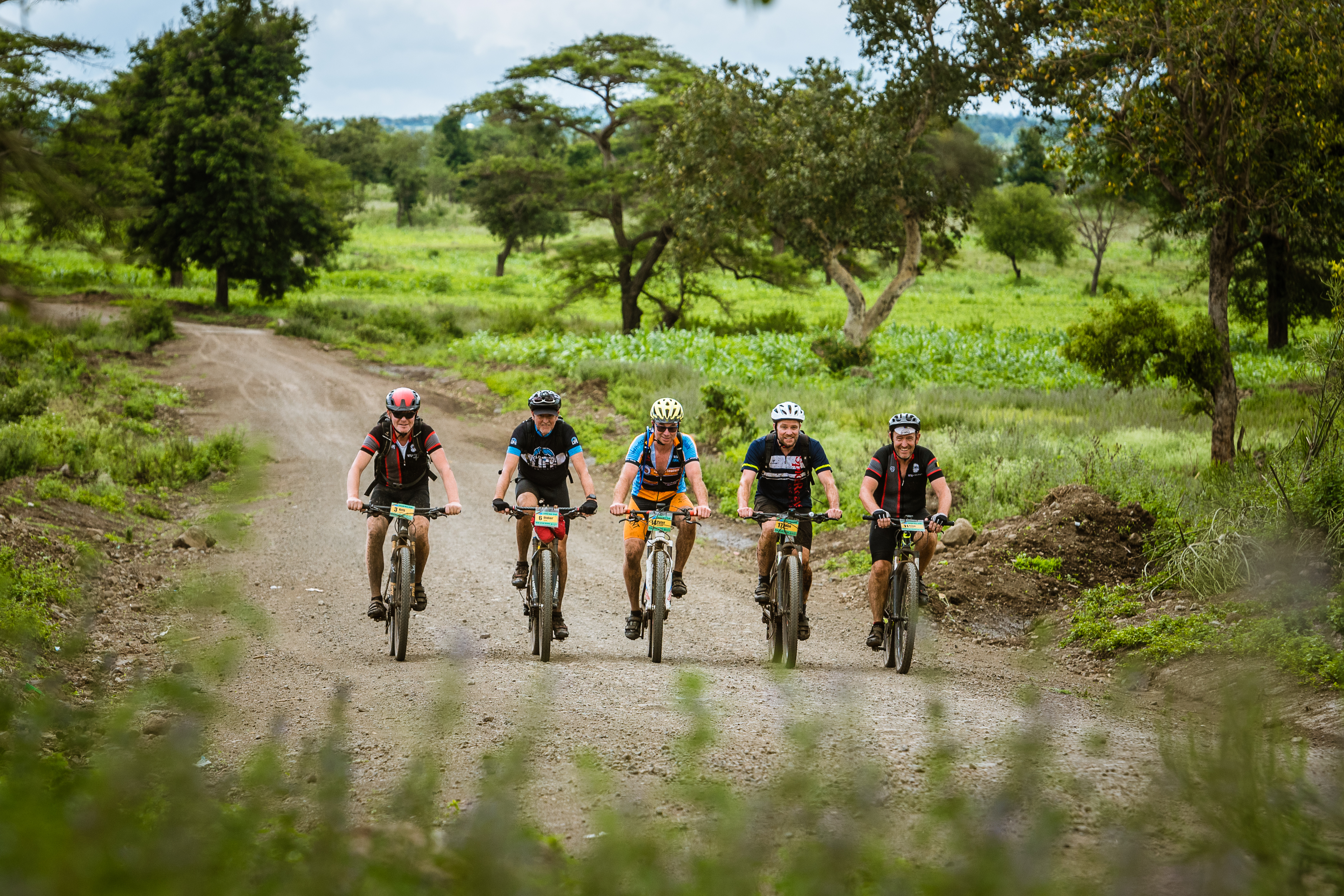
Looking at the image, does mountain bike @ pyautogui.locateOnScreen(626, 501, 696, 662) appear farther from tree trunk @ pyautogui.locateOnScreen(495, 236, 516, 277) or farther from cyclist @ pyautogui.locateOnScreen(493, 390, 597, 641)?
tree trunk @ pyautogui.locateOnScreen(495, 236, 516, 277)

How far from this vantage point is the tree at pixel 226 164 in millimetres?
35844

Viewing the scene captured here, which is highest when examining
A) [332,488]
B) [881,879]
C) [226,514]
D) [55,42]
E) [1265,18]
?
[1265,18]

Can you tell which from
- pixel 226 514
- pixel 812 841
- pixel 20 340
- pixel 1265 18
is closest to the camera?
pixel 226 514

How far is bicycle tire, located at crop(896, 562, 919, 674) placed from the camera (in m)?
7.80

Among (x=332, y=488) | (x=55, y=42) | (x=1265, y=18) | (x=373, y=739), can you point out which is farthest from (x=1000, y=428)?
(x=55, y=42)

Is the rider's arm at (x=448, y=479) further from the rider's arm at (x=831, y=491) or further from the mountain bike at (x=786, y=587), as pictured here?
the rider's arm at (x=831, y=491)

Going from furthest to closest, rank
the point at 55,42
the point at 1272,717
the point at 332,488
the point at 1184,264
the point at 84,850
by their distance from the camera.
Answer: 1. the point at 1184,264
2. the point at 332,488
3. the point at 1272,717
4. the point at 55,42
5. the point at 84,850

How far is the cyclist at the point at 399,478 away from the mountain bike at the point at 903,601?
3.57 meters

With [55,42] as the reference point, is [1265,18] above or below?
above

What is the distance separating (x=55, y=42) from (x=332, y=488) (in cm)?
1268

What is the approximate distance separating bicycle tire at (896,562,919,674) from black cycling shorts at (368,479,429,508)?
3.88 metres

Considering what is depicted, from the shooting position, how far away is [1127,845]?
212 cm

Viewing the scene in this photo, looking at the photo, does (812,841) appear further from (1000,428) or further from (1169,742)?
(1000,428)

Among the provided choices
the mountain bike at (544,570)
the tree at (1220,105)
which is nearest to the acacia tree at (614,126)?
the tree at (1220,105)
